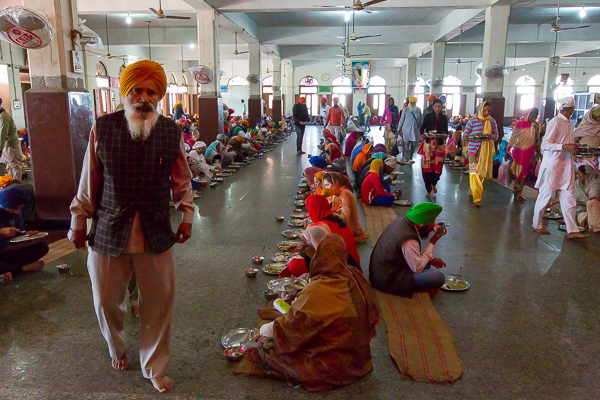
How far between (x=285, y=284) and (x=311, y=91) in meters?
25.8

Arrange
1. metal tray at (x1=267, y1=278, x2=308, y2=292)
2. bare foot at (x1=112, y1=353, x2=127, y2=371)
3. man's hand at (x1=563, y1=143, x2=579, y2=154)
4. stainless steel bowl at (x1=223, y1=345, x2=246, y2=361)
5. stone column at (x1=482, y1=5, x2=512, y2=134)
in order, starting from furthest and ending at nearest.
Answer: stone column at (x1=482, y1=5, x2=512, y2=134) → man's hand at (x1=563, y1=143, x2=579, y2=154) → metal tray at (x1=267, y1=278, x2=308, y2=292) → stainless steel bowl at (x1=223, y1=345, x2=246, y2=361) → bare foot at (x1=112, y1=353, x2=127, y2=371)

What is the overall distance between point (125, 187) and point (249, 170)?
7.59 meters

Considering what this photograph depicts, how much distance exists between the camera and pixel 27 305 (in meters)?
3.22

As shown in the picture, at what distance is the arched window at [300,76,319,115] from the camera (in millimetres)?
28094

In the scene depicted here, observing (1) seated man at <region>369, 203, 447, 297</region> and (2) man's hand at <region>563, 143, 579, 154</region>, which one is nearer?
(1) seated man at <region>369, 203, 447, 297</region>

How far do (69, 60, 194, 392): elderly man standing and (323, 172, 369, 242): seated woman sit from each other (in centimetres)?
223

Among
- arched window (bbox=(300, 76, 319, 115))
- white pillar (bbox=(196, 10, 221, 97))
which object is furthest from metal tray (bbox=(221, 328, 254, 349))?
arched window (bbox=(300, 76, 319, 115))

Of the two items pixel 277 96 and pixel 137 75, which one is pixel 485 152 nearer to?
pixel 137 75

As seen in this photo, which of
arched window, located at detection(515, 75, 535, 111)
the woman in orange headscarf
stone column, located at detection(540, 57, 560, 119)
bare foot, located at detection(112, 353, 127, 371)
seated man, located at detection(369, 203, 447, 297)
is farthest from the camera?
arched window, located at detection(515, 75, 535, 111)

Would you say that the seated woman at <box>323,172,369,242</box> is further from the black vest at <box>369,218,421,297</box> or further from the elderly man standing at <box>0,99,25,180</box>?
the elderly man standing at <box>0,99,25,180</box>

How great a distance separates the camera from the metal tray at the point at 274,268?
380 cm

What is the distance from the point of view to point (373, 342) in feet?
9.16

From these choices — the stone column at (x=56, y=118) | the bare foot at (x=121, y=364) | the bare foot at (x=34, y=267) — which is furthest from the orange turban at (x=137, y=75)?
the stone column at (x=56, y=118)

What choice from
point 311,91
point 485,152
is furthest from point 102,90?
point 485,152
